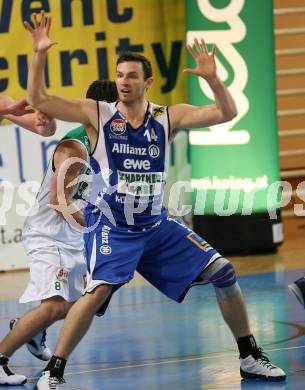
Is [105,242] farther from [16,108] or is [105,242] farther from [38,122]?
[16,108]

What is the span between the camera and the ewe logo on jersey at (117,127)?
596 cm

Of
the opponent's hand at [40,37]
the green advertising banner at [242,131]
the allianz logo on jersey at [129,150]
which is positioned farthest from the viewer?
the green advertising banner at [242,131]

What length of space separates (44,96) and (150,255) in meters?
1.09

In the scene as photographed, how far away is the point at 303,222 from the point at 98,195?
313 inches

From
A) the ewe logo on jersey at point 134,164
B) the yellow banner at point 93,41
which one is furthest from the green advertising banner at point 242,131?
the ewe logo on jersey at point 134,164

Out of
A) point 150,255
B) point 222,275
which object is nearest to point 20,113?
point 150,255

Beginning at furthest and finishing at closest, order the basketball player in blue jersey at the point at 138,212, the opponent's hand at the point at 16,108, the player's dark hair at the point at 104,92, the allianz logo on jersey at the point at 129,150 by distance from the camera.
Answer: the opponent's hand at the point at 16,108
the player's dark hair at the point at 104,92
the allianz logo on jersey at the point at 129,150
the basketball player in blue jersey at the point at 138,212

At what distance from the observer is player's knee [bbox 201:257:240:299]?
600 centimetres

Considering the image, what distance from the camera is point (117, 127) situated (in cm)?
596

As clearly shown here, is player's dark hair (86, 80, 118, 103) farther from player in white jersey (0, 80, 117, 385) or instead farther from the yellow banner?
the yellow banner

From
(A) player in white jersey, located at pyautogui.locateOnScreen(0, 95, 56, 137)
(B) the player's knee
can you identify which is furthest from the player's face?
(B) the player's knee

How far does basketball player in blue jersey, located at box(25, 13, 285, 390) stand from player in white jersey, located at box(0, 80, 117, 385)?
0.29 meters

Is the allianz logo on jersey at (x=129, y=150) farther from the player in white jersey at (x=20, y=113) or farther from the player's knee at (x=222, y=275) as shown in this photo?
the player's knee at (x=222, y=275)

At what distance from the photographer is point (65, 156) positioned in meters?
6.14
